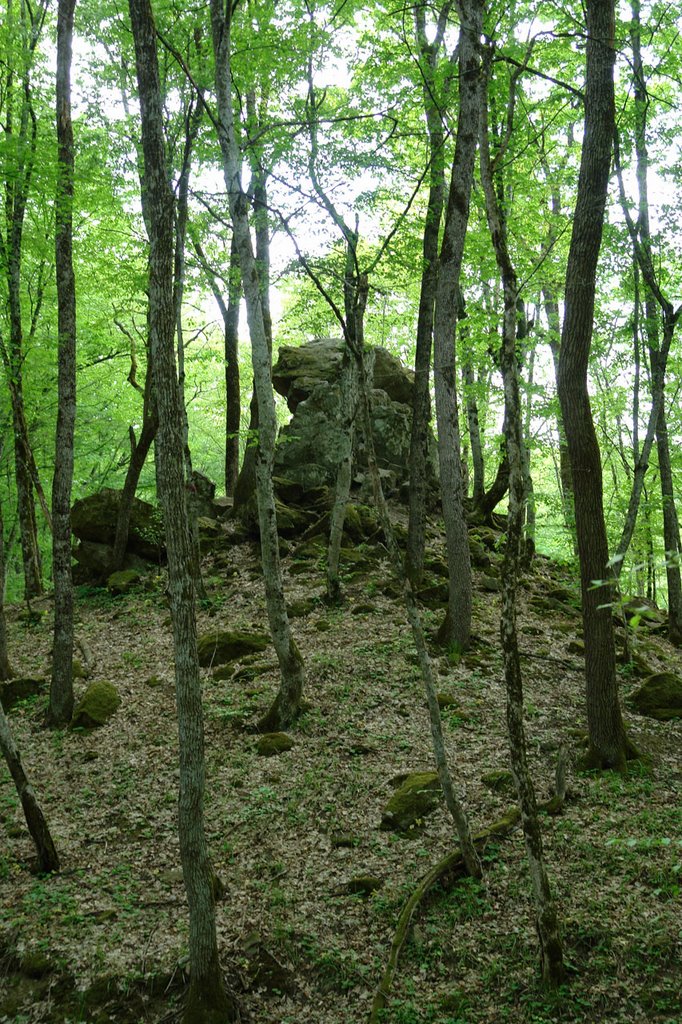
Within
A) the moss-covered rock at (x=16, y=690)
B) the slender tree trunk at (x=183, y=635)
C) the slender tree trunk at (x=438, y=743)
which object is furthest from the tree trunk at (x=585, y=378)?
the moss-covered rock at (x=16, y=690)

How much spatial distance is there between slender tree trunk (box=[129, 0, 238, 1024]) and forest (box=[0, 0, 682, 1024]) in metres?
0.03

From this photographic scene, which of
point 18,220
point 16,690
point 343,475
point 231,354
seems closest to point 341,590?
point 343,475

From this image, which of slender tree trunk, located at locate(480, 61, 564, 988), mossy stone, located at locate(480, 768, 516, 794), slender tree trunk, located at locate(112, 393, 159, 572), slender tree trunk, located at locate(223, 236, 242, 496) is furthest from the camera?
slender tree trunk, located at locate(223, 236, 242, 496)

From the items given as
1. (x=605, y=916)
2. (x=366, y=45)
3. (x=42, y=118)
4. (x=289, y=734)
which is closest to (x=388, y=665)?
(x=289, y=734)

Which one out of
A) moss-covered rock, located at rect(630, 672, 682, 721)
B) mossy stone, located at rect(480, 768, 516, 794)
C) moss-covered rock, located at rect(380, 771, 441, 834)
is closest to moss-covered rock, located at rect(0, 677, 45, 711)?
moss-covered rock, located at rect(380, 771, 441, 834)

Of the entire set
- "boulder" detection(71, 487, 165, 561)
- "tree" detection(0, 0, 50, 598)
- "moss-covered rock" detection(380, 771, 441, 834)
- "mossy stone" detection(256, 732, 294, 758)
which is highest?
"tree" detection(0, 0, 50, 598)

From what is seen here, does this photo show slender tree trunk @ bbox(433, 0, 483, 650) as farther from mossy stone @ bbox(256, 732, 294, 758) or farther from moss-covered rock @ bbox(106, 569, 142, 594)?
moss-covered rock @ bbox(106, 569, 142, 594)

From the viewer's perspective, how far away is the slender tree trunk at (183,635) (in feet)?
16.8

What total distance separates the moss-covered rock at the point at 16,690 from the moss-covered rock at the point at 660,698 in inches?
361

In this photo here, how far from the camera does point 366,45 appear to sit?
13047 millimetres

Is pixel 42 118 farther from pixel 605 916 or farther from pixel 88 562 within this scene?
pixel 605 916

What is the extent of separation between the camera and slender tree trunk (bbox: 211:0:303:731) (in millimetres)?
9086

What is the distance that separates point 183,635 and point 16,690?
752 centimetres

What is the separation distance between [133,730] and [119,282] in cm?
951
